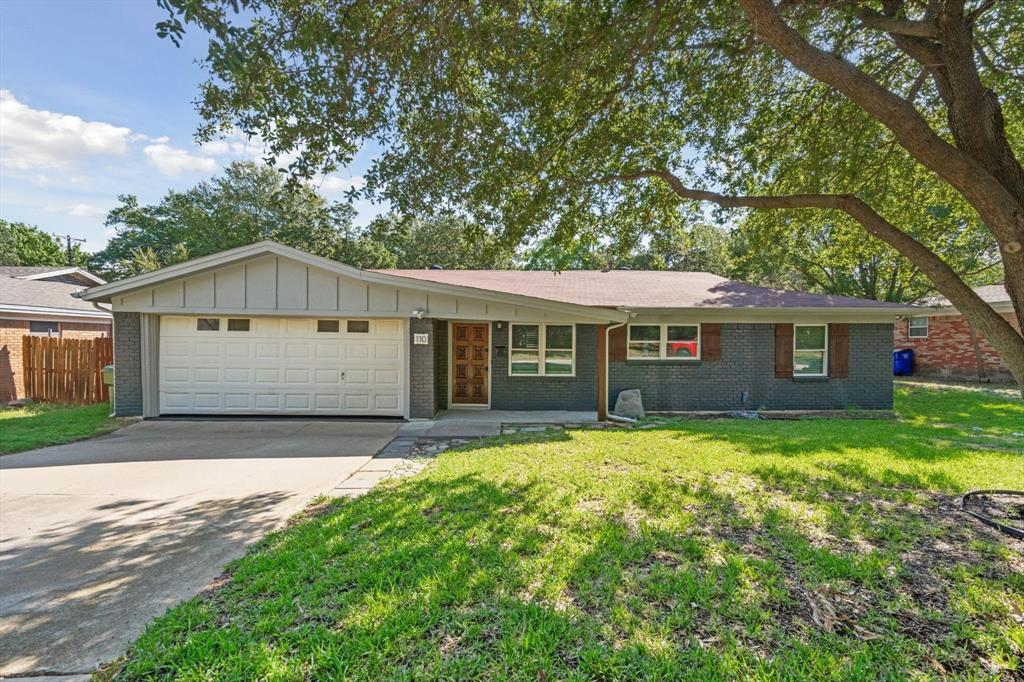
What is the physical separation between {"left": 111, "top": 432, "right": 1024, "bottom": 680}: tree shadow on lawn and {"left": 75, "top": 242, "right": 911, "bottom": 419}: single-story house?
5.31 m

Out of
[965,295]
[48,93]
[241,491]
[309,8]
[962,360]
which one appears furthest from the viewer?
[962,360]

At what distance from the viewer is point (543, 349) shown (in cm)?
1108

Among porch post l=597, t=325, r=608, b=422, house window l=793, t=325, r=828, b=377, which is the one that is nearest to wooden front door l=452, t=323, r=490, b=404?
porch post l=597, t=325, r=608, b=422

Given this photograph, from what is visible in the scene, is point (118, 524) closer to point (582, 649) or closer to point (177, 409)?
point (582, 649)

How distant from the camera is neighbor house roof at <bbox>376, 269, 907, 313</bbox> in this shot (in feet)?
36.2

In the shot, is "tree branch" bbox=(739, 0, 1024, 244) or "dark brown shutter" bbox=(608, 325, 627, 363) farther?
"dark brown shutter" bbox=(608, 325, 627, 363)

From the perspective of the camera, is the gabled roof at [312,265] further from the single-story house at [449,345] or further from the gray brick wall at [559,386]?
the gray brick wall at [559,386]

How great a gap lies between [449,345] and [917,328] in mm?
20606

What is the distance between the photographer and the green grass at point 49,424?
7.59 meters

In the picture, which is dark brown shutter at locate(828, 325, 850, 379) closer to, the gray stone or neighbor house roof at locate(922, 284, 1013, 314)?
the gray stone

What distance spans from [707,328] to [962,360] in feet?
48.4

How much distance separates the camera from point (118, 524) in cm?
442

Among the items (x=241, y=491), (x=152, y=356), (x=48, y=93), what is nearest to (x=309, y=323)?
(x=152, y=356)

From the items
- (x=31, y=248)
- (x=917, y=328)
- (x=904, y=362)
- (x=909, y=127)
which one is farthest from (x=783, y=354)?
(x=31, y=248)
